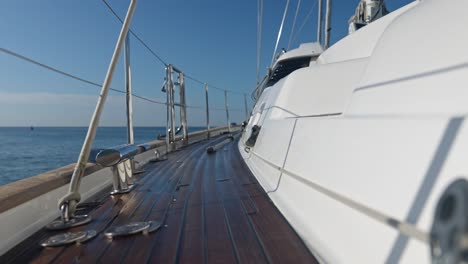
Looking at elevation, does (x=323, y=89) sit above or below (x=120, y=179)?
above

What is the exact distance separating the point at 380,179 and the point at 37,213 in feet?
5.80

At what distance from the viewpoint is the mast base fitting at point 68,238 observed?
1556 millimetres

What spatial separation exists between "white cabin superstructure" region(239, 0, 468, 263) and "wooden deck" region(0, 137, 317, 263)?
5.2 inches

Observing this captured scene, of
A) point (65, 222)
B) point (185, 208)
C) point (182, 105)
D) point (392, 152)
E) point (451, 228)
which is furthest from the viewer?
point (182, 105)

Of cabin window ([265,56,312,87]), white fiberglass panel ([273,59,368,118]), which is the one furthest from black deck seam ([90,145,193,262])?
cabin window ([265,56,312,87])

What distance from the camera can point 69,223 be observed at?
1.84m

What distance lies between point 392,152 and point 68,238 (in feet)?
4.77

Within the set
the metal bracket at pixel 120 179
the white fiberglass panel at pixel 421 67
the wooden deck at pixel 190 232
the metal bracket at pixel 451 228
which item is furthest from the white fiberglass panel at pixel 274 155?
the metal bracket at pixel 451 228

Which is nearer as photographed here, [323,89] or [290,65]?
[323,89]

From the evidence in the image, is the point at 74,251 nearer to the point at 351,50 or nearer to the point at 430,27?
the point at 430,27

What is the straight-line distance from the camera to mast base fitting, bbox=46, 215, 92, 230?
1805 mm

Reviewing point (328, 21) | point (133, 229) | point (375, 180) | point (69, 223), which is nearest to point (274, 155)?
point (133, 229)

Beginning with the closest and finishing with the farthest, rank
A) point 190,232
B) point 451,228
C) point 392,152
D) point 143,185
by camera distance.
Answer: point 451,228 → point 392,152 → point 190,232 → point 143,185

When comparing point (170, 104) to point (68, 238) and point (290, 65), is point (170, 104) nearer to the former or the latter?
point (290, 65)
